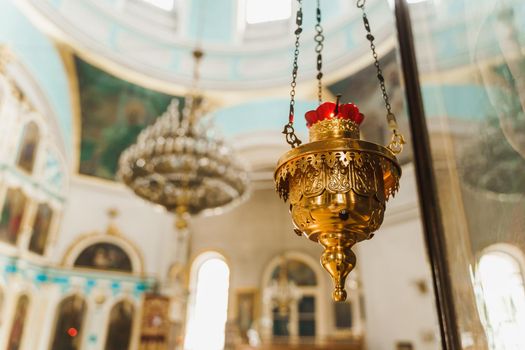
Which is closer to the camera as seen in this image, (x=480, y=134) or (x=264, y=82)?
(x=480, y=134)

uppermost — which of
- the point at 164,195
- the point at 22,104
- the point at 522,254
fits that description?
the point at 22,104

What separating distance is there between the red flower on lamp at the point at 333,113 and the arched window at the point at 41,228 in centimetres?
826

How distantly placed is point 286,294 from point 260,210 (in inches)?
152

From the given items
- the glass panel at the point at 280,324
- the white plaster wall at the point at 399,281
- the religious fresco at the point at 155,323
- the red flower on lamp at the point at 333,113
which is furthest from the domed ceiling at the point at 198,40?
the red flower on lamp at the point at 333,113

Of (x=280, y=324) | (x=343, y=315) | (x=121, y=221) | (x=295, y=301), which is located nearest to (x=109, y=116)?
(x=121, y=221)

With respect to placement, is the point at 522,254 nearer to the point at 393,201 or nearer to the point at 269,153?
the point at 393,201

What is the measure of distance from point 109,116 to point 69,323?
4.48 metres

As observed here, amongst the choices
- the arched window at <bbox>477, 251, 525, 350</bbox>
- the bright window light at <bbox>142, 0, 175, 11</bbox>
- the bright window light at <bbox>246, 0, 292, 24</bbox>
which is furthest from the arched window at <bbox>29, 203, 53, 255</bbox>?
the arched window at <bbox>477, 251, 525, 350</bbox>

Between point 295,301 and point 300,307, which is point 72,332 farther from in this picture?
point 300,307

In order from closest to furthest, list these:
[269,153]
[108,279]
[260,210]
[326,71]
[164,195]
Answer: [164,195], [326,71], [108,279], [269,153], [260,210]

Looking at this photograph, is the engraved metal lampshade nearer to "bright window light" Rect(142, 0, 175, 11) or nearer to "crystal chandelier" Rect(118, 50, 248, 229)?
"crystal chandelier" Rect(118, 50, 248, 229)

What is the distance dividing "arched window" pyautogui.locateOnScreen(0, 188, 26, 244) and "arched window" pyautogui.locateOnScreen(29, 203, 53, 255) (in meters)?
0.56

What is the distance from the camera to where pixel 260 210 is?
1388cm

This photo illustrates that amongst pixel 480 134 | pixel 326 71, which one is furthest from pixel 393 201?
pixel 480 134
